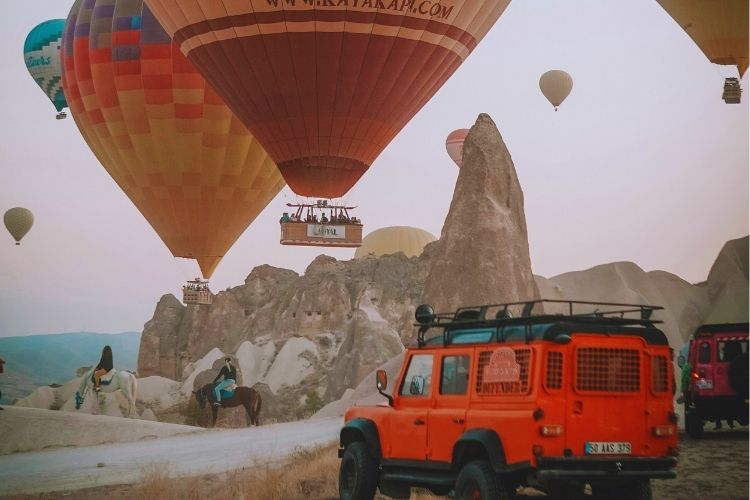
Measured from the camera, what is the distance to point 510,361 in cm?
1267

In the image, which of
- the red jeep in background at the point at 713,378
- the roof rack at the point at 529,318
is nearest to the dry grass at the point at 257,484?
the roof rack at the point at 529,318

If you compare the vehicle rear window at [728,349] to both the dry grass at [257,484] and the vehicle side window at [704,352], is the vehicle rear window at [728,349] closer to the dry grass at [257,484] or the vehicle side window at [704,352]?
the vehicle side window at [704,352]

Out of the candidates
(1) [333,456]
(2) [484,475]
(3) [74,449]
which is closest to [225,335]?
(3) [74,449]

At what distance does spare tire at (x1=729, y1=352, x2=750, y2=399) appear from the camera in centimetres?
1852

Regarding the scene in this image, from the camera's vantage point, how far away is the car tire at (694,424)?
21453 millimetres

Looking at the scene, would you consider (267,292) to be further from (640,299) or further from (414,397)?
(414,397)

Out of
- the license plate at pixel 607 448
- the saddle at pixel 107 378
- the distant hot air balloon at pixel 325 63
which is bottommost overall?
the license plate at pixel 607 448

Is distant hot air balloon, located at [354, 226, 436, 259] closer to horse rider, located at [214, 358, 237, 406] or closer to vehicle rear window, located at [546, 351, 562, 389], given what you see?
horse rider, located at [214, 358, 237, 406]

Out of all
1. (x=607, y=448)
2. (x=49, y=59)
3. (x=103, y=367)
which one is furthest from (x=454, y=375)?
(x=49, y=59)

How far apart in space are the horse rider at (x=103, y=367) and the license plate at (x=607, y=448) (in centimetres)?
2300

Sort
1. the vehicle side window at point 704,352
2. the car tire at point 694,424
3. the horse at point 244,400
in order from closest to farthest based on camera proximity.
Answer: the car tire at point 694,424 → the vehicle side window at point 704,352 → the horse at point 244,400

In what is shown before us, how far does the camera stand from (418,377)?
47.3 ft

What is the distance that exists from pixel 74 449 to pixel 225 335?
234 feet

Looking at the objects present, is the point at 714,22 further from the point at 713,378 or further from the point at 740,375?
the point at 740,375
